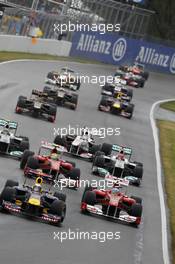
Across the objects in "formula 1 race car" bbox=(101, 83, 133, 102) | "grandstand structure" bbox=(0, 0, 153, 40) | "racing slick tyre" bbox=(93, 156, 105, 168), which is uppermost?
"racing slick tyre" bbox=(93, 156, 105, 168)

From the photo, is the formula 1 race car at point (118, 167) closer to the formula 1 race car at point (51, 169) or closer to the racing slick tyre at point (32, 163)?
the formula 1 race car at point (51, 169)

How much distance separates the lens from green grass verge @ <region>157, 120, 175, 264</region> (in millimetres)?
27684

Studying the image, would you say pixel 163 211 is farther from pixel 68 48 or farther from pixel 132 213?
pixel 68 48

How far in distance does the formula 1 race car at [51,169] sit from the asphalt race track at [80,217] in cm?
31

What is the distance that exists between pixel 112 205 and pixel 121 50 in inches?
2212

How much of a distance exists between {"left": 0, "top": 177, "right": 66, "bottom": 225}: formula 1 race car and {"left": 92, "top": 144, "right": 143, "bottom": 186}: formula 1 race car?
7.37 meters

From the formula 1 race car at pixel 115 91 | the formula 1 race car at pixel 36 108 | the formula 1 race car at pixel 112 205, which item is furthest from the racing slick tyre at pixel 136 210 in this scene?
the formula 1 race car at pixel 115 91

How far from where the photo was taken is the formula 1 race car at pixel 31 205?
20.8 meters

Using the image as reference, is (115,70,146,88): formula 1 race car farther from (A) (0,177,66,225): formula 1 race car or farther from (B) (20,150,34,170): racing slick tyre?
(A) (0,177,66,225): formula 1 race car

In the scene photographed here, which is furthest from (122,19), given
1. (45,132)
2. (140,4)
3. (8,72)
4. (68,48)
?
(45,132)

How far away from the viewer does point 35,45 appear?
220 ft

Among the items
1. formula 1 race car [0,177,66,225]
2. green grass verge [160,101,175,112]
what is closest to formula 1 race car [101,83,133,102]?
green grass verge [160,101,175,112]

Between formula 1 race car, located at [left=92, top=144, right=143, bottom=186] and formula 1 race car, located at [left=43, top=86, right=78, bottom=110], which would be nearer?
formula 1 race car, located at [left=92, top=144, right=143, bottom=186]

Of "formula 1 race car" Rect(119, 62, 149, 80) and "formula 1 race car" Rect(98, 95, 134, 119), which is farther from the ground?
"formula 1 race car" Rect(98, 95, 134, 119)
